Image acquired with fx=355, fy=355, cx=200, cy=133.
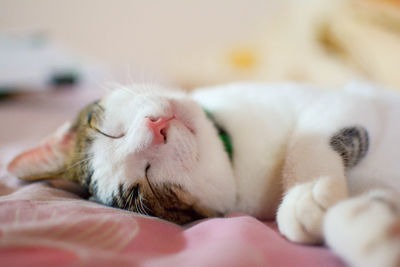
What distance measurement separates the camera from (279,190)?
36.6 inches

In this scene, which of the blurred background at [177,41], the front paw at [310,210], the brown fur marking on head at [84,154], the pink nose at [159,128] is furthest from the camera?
the blurred background at [177,41]

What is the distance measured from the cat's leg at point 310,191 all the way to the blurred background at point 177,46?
43.4 inches

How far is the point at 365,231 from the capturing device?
523 mm

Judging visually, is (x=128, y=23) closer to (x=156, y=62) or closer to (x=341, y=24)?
(x=156, y=62)

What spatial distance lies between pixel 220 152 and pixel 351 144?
1.12 feet

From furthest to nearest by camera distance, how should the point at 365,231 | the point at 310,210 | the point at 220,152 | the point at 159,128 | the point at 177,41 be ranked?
1. the point at 177,41
2. the point at 220,152
3. the point at 159,128
4. the point at 310,210
5. the point at 365,231

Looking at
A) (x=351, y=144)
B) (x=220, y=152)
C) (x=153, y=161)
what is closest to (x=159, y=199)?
(x=153, y=161)

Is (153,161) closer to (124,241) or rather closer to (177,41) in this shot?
(124,241)

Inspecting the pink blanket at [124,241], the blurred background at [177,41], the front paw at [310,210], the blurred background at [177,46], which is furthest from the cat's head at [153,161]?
the blurred background at [177,41]

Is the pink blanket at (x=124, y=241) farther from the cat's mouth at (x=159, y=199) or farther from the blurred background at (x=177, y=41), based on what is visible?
the blurred background at (x=177, y=41)

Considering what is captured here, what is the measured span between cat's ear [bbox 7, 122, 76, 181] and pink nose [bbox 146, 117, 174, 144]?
389 mm

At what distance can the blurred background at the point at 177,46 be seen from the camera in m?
2.01

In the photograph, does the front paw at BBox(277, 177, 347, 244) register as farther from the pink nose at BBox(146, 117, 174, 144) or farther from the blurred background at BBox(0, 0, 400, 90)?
the blurred background at BBox(0, 0, 400, 90)

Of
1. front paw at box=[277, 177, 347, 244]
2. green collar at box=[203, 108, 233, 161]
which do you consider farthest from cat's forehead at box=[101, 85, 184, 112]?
front paw at box=[277, 177, 347, 244]
